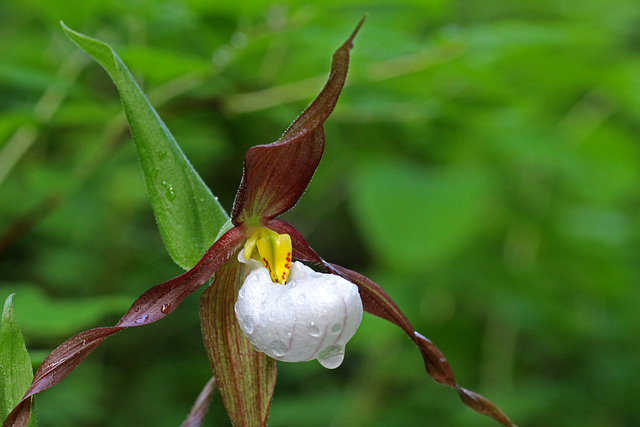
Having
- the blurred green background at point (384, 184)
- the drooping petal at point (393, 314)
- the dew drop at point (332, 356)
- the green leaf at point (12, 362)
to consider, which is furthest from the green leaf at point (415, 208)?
the green leaf at point (12, 362)

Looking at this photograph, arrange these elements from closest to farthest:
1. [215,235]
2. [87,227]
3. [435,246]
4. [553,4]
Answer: [215,235] → [435,246] → [87,227] → [553,4]

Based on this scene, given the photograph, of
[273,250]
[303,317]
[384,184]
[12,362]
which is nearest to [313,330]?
[303,317]

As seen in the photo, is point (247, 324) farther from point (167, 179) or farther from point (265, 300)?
point (167, 179)

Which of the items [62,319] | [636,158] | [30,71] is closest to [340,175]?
[636,158]

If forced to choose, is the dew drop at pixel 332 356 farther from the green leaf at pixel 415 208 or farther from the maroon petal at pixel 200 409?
the green leaf at pixel 415 208

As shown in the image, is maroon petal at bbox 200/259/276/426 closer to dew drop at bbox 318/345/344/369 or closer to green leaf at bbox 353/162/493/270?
dew drop at bbox 318/345/344/369

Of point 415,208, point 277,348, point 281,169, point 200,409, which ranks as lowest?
point 415,208

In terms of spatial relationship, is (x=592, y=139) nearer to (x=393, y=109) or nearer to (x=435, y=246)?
(x=435, y=246)
